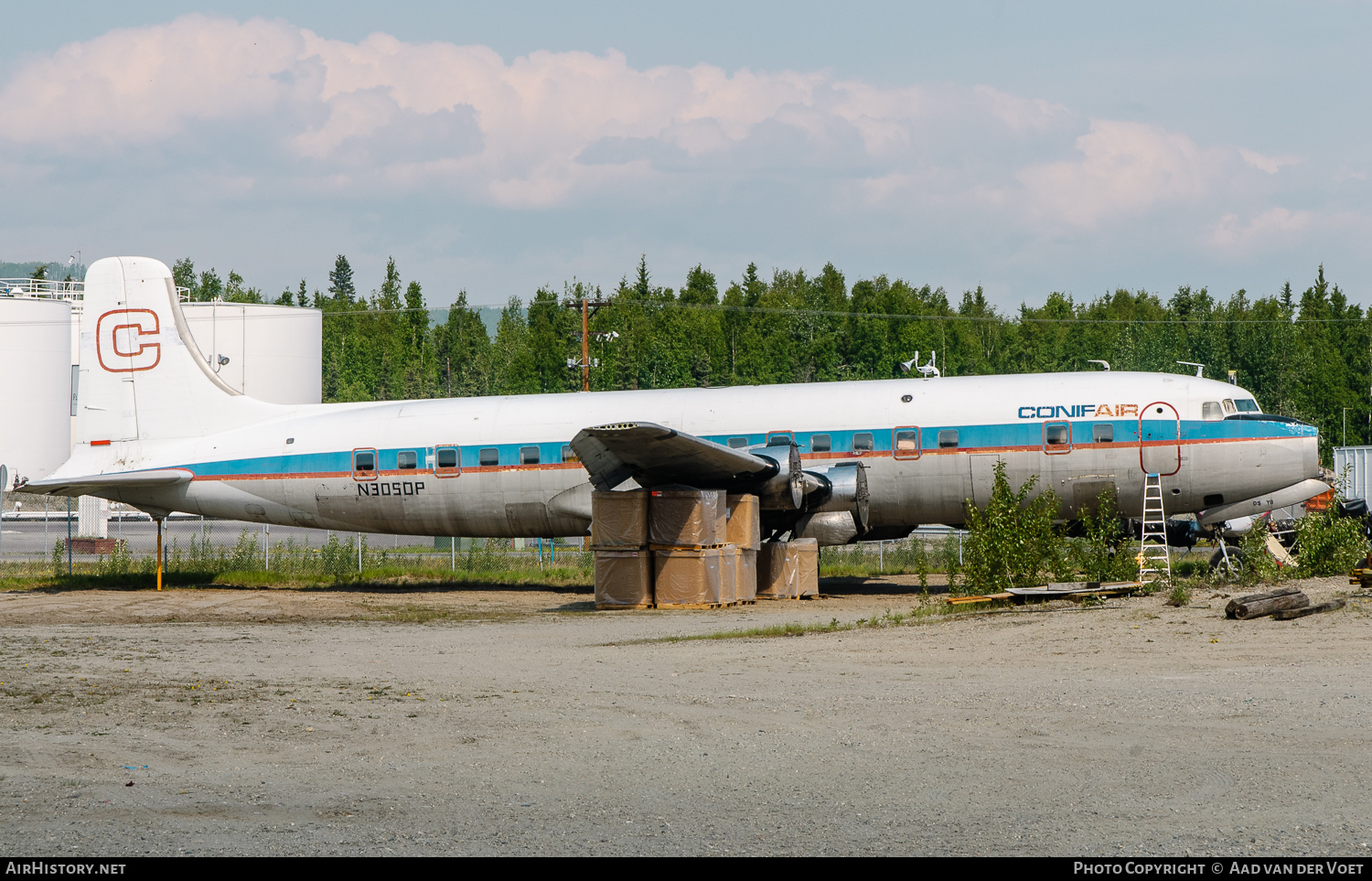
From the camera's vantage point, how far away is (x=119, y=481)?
2506cm

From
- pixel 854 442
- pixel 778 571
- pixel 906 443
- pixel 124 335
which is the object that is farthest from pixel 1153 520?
pixel 124 335

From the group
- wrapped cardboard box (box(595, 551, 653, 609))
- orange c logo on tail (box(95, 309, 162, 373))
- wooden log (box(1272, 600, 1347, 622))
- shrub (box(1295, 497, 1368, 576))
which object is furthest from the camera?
orange c logo on tail (box(95, 309, 162, 373))

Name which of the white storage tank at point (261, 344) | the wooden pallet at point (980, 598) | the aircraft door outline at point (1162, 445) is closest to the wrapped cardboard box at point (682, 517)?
the wooden pallet at point (980, 598)

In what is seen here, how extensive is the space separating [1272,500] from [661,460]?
36.9 ft

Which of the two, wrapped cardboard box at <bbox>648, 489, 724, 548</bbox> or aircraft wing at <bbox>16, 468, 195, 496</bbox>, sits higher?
aircraft wing at <bbox>16, 468, 195, 496</bbox>

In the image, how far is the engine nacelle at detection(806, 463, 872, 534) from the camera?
870 inches

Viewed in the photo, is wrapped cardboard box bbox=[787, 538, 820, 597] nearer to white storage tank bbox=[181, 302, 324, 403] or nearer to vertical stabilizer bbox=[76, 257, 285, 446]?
vertical stabilizer bbox=[76, 257, 285, 446]

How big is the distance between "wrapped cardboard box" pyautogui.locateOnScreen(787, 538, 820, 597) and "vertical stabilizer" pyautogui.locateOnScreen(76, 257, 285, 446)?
11.7 m

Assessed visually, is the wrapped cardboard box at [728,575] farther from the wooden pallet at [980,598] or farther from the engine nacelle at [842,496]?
the wooden pallet at [980,598]

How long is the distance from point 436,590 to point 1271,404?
6534 cm

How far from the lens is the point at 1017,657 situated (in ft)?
43.1

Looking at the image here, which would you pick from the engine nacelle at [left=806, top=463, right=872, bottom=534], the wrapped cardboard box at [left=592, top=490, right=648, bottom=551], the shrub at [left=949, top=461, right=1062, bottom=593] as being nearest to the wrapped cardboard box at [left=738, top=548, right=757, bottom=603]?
the engine nacelle at [left=806, top=463, right=872, bottom=534]

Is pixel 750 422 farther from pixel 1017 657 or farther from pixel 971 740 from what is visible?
pixel 971 740
